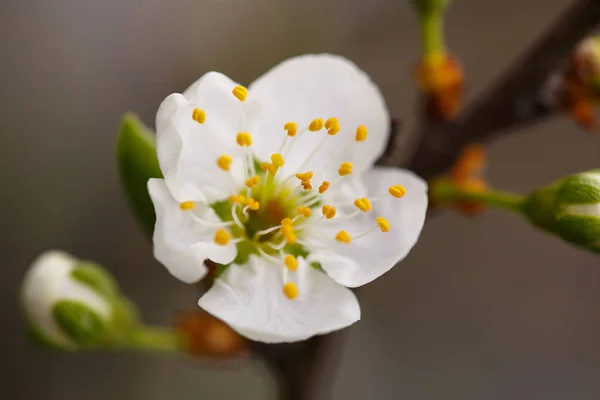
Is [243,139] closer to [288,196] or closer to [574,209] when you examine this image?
[288,196]

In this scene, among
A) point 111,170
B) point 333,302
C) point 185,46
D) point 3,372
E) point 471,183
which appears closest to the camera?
point 333,302

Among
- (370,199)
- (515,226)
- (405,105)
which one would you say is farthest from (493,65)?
(370,199)

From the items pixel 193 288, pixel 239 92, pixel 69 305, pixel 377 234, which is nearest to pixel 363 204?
pixel 377 234

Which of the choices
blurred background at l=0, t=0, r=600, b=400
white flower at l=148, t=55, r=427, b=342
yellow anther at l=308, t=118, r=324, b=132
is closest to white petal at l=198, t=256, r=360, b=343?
white flower at l=148, t=55, r=427, b=342

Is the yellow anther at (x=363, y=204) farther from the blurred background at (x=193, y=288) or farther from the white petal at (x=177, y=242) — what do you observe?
the blurred background at (x=193, y=288)

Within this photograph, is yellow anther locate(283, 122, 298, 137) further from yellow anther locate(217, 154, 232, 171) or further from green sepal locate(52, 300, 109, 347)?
green sepal locate(52, 300, 109, 347)

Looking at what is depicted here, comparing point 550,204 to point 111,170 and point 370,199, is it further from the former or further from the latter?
point 111,170
